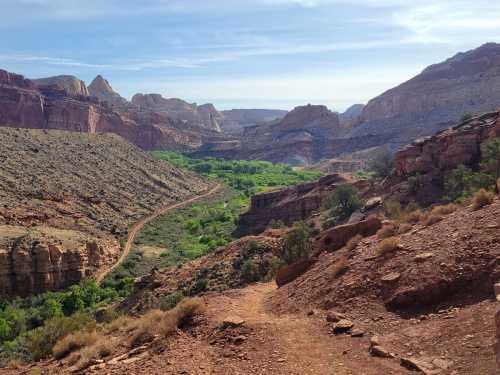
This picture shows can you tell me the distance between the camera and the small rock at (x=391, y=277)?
35.2 feet

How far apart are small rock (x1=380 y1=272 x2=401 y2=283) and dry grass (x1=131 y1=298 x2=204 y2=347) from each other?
14.9ft

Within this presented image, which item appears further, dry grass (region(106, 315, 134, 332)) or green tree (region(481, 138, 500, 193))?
green tree (region(481, 138, 500, 193))

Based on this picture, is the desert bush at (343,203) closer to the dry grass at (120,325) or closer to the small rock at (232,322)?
the dry grass at (120,325)

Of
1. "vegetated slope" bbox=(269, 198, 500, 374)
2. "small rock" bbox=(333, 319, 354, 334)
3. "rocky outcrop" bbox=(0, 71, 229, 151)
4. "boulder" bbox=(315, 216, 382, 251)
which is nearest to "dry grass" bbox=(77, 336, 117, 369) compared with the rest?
"vegetated slope" bbox=(269, 198, 500, 374)

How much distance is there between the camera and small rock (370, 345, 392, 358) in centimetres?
805

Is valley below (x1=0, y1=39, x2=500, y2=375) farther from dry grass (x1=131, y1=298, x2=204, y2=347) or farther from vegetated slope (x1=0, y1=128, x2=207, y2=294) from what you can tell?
vegetated slope (x1=0, y1=128, x2=207, y2=294)

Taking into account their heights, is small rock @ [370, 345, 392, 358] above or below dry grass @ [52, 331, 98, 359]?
above

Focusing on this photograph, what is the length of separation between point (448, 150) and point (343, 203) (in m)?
8.30

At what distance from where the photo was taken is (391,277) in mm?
10844

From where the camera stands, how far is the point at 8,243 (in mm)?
31078

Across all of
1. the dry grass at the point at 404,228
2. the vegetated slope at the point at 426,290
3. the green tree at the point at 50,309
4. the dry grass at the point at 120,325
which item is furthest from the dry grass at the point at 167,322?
the green tree at the point at 50,309

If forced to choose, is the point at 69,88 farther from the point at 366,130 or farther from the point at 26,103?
the point at 366,130

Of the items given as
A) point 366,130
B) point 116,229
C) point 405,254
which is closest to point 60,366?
point 405,254

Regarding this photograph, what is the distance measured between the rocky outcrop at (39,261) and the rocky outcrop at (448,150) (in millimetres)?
24765
